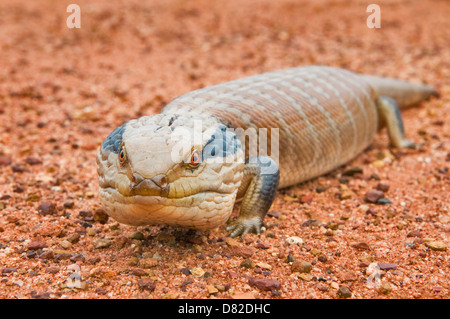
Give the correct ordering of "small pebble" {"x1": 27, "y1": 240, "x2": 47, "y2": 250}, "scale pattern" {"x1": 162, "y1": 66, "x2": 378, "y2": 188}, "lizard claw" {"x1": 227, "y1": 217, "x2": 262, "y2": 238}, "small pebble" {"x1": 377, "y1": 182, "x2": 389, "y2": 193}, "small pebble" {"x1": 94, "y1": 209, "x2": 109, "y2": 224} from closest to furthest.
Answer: "small pebble" {"x1": 27, "y1": 240, "x2": 47, "y2": 250} < "lizard claw" {"x1": 227, "y1": 217, "x2": 262, "y2": 238} < "small pebble" {"x1": 94, "y1": 209, "x2": 109, "y2": 224} < "scale pattern" {"x1": 162, "y1": 66, "x2": 378, "y2": 188} < "small pebble" {"x1": 377, "y1": 182, "x2": 389, "y2": 193}

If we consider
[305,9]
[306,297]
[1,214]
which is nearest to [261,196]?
[306,297]

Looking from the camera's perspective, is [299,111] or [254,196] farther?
[299,111]

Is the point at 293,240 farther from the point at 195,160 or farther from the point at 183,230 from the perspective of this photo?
the point at 195,160

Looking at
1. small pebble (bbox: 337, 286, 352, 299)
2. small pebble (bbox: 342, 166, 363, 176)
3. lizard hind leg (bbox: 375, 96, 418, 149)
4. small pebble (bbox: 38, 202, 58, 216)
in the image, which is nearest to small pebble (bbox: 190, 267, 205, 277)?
small pebble (bbox: 337, 286, 352, 299)

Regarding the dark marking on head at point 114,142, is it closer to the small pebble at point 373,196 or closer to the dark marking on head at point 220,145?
the dark marking on head at point 220,145

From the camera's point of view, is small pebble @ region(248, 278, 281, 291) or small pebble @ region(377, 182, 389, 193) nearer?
small pebble @ region(248, 278, 281, 291)

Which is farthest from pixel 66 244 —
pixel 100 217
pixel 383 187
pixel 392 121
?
pixel 392 121

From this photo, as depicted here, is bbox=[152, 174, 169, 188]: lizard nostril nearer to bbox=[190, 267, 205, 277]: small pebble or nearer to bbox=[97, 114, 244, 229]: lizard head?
bbox=[97, 114, 244, 229]: lizard head

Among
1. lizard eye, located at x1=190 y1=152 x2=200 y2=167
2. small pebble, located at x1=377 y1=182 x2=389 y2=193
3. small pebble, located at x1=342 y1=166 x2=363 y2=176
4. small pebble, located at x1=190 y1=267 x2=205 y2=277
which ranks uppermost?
lizard eye, located at x1=190 y1=152 x2=200 y2=167
